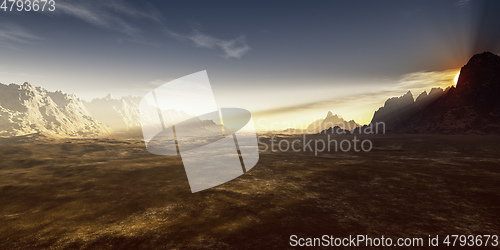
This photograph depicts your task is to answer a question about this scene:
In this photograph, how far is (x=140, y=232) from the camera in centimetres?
631

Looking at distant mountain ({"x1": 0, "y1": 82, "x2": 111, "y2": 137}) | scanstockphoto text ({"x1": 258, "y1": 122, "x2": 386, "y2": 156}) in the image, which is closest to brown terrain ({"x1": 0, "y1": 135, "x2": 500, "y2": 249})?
scanstockphoto text ({"x1": 258, "y1": 122, "x2": 386, "y2": 156})

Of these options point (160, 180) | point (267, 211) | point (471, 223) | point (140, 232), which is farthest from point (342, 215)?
point (160, 180)

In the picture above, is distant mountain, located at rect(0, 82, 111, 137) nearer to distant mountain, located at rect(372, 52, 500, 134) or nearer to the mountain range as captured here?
the mountain range

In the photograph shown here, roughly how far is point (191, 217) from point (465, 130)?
274 ft

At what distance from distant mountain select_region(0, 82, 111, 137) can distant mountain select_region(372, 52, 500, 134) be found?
122 m

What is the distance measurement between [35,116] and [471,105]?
142 metres

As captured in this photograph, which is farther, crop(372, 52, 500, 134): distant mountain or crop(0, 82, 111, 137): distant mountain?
crop(372, 52, 500, 134): distant mountain

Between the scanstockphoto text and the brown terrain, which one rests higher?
the brown terrain

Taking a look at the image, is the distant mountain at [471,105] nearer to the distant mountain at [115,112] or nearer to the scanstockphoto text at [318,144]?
the scanstockphoto text at [318,144]

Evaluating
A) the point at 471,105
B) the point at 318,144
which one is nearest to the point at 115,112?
the point at 318,144

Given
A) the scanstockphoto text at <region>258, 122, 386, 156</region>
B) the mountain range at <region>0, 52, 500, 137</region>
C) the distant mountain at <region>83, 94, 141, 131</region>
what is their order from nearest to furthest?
the scanstockphoto text at <region>258, 122, 386, 156</region>, the mountain range at <region>0, 52, 500, 137</region>, the distant mountain at <region>83, 94, 141, 131</region>

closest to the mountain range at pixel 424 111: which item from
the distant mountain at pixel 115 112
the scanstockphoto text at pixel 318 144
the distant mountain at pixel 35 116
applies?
the distant mountain at pixel 35 116

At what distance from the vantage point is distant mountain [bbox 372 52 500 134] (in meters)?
56.4

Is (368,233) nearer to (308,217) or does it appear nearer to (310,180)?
(308,217)
